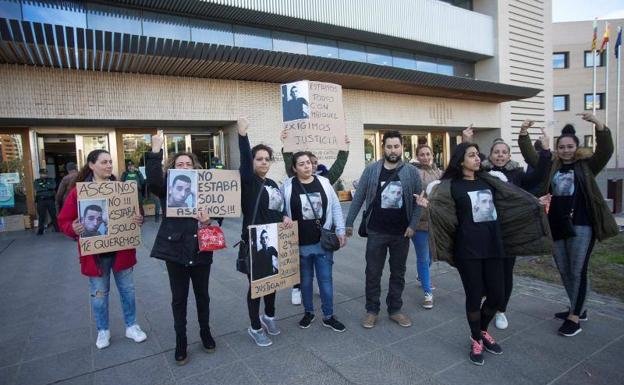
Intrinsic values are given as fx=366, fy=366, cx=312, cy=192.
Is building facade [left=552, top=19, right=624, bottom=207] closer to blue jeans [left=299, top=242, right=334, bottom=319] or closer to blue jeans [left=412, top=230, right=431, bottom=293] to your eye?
blue jeans [left=412, top=230, right=431, bottom=293]

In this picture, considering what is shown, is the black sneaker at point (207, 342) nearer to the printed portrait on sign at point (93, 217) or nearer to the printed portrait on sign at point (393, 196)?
the printed portrait on sign at point (93, 217)

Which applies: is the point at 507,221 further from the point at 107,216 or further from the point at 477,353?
the point at 107,216

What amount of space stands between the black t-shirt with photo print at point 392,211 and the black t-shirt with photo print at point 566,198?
5.03 ft

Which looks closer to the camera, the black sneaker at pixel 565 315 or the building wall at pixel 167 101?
the black sneaker at pixel 565 315

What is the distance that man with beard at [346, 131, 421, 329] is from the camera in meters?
3.88

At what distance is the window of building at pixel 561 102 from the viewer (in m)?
34.4

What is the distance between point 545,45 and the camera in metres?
21.1

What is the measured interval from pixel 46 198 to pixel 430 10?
54.4 feet

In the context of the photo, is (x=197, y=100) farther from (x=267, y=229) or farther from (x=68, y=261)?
(x=267, y=229)

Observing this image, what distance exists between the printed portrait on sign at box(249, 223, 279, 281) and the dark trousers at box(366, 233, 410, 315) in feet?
3.38

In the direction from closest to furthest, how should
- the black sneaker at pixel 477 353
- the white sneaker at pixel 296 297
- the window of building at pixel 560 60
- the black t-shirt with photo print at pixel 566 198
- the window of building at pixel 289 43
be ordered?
the black sneaker at pixel 477 353 < the black t-shirt with photo print at pixel 566 198 < the white sneaker at pixel 296 297 < the window of building at pixel 289 43 < the window of building at pixel 560 60

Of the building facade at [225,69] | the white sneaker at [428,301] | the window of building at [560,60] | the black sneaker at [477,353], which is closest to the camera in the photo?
the black sneaker at [477,353]

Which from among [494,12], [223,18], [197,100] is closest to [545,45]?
[494,12]

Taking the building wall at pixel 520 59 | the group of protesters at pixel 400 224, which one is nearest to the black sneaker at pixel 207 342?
the group of protesters at pixel 400 224
